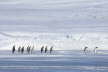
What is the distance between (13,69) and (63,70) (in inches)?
296

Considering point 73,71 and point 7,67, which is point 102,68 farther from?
point 7,67

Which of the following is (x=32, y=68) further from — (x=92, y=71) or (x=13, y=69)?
(x=92, y=71)

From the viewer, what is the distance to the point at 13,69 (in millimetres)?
109000

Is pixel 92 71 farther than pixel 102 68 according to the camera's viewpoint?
No

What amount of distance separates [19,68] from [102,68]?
12.3 metres

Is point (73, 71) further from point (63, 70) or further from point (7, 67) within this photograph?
point (7, 67)

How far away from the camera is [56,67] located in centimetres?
11438

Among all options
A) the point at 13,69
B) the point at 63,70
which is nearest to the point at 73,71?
the point at 63,70

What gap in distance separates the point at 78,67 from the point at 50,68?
14.2 feet

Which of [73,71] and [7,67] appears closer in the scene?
[73,71]

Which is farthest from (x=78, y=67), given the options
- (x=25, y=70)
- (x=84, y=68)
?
(x=25, y=70)

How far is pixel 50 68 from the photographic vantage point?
112 meters

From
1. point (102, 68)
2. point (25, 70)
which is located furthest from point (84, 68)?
point (25, 70)

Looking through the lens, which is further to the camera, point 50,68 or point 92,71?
point 50,68
